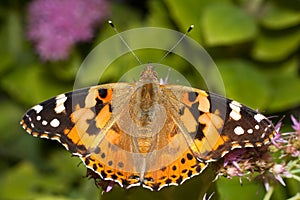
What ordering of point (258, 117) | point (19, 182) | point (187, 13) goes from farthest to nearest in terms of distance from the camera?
1. point (19, 182)
2. point (187, 13)
3. point (258, 117)

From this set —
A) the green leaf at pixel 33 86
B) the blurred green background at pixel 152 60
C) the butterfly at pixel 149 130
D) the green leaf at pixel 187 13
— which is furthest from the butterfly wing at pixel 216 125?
the green leaf at pixel 33 86

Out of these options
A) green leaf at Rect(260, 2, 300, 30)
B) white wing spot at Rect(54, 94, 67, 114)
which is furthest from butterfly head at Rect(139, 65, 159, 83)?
green leaf at Rect(260, 2, 300, 30)

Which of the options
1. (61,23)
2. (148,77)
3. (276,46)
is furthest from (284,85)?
(148,77)

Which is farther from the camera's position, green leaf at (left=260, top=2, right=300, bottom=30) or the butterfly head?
green leaf at (left=260, top=2, right=300, bottom=30)

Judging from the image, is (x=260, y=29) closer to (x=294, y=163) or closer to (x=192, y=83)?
(x=192, y=83)

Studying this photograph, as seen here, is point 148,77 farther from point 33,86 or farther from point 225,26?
point 33,86

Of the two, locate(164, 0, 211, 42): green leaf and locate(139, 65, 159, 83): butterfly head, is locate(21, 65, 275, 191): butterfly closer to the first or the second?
locate(139, 65, 159, 83): butterfly head
